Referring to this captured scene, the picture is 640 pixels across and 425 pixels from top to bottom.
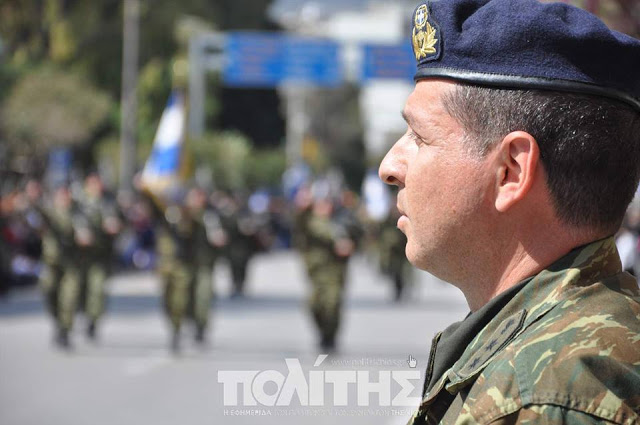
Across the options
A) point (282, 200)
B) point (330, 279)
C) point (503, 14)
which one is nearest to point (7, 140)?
point (282, 200)

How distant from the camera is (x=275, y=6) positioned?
57219 mm

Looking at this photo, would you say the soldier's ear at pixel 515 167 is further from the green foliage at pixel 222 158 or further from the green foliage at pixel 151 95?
the green foliage at pixel 151 95

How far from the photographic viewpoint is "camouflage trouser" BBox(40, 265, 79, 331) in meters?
12.2

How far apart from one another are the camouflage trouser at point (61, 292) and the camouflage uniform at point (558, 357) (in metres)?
10.9

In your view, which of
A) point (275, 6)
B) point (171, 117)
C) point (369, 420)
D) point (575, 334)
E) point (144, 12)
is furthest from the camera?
point (275, 6)

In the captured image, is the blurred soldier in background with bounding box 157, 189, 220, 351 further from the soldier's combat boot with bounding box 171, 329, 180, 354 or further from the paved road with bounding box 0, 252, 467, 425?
the paved road with bounding box 0, 252, 467, 425

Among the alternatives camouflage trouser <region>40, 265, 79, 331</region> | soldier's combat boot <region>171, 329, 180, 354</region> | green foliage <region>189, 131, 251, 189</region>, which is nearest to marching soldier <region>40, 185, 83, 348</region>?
camouflage trouser <region>40, 265, 79, 331</region>

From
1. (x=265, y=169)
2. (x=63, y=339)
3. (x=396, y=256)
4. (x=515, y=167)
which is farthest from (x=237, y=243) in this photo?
(x=265, y=169)

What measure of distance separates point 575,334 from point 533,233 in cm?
23

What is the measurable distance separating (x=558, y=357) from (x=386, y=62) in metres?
30.1

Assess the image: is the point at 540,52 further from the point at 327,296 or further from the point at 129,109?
the point at 129,109

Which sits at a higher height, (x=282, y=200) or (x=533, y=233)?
(x=533, y=233)

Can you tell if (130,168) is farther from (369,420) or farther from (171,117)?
(369,420)

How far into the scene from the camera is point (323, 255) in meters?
12.5
